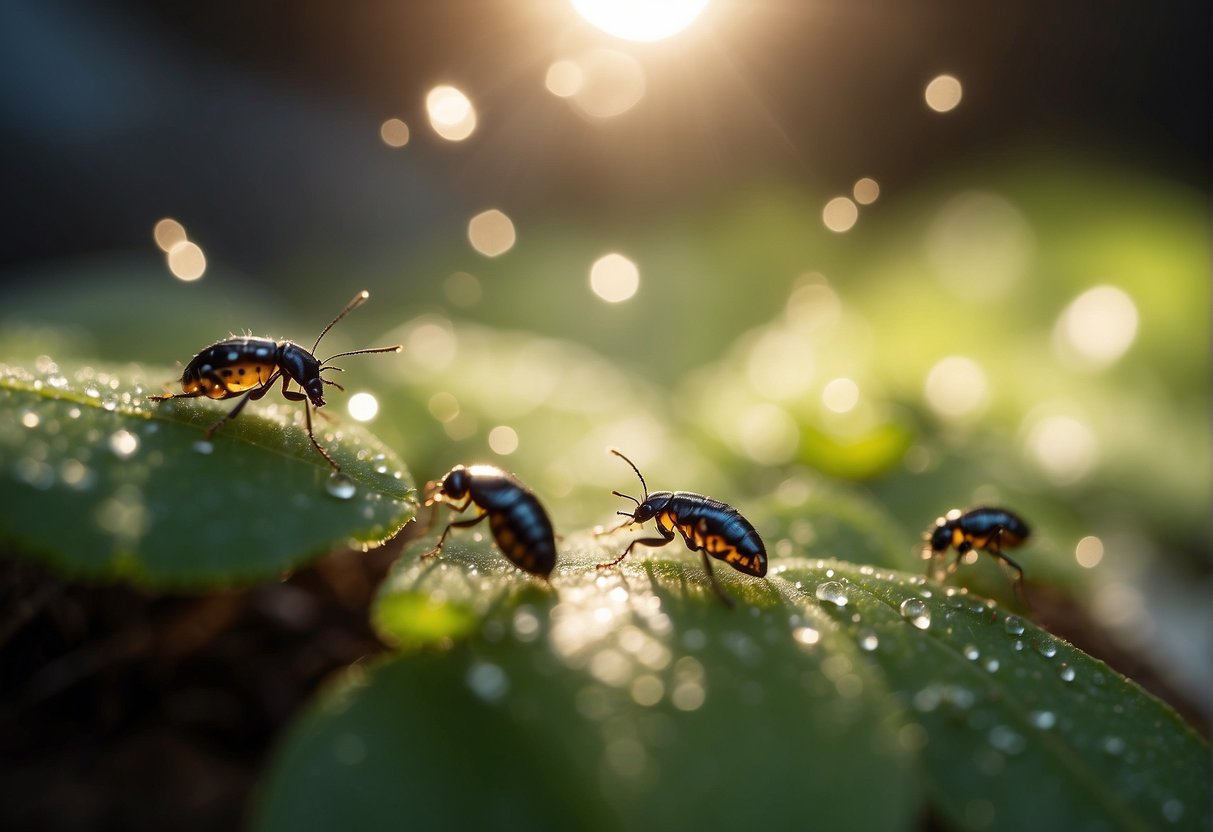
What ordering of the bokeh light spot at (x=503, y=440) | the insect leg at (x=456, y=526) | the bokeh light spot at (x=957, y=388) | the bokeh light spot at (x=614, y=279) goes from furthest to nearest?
1. the bokeh light spot at (x=614, y=279)
2. the bokeh light spot at (x=957, y=388)
3. the bokeh light spot at (x=503, y=440)
4. the insect leg at (x=456, y=526)

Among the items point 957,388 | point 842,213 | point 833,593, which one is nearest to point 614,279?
point 842,213

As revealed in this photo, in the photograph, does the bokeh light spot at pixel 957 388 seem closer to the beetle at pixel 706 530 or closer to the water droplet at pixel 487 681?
the beetle at pixel 706 530

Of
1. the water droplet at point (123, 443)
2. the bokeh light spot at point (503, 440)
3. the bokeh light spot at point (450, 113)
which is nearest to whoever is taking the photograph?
the water droplet at point (123, 443)

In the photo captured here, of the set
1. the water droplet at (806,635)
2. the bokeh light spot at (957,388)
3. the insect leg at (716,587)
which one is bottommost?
the water droplet at (806,635)

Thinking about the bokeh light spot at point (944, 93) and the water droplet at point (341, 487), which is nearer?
the water droplet at point (341, 487)

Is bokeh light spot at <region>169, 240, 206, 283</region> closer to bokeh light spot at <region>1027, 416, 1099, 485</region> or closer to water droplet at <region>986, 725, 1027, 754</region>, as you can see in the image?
bokeh light spot at <region>1027, 416, 1099, 485</region>

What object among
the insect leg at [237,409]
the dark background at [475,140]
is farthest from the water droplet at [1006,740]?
the dark background at [475,140]

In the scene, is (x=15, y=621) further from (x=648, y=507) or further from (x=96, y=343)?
(x=96, y=343)

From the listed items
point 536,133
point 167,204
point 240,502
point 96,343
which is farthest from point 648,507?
point 167,204

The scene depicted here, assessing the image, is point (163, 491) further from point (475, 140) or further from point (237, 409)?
point (475, 140)
